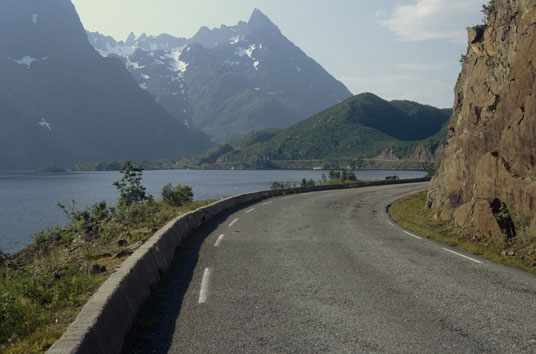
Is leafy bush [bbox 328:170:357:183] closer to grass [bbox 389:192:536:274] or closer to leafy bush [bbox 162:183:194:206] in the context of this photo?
leafy bush [bbox 162:183:194:206]

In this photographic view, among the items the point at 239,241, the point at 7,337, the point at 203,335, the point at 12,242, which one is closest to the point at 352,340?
the point at 203,335

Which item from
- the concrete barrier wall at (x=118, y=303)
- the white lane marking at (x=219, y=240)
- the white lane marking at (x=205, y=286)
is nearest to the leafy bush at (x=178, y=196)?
the white lane marking at (x=219, y=240)

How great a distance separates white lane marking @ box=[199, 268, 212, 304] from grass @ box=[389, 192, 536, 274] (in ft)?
21.9

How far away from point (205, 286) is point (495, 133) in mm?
11427

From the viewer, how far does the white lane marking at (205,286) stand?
21.3ft

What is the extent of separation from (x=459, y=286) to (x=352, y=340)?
10.7 ft

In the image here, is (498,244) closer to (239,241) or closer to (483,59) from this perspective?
(239,241)

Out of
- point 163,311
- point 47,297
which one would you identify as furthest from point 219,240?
point 47,297

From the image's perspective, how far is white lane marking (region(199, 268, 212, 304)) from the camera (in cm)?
650

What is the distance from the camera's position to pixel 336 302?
6191mm

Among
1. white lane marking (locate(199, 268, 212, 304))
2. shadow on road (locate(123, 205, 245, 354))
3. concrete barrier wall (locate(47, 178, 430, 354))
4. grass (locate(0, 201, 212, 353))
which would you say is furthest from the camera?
white lane marking (locate(199, 268, 212, 304))

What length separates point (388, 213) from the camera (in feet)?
64.5

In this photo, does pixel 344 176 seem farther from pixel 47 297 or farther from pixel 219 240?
pixel 47 297

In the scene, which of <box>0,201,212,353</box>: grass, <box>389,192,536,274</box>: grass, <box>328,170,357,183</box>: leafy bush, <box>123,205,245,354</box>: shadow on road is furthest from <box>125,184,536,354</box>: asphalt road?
<box>328,170,357,183</box>: leafy bush
